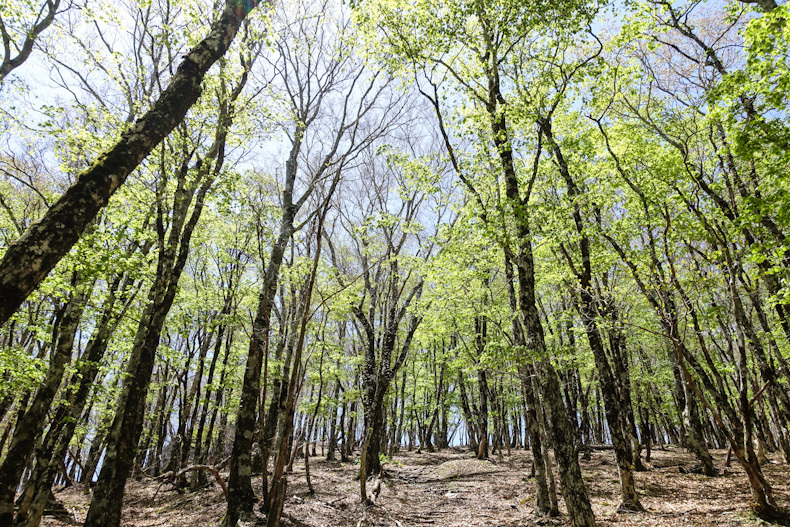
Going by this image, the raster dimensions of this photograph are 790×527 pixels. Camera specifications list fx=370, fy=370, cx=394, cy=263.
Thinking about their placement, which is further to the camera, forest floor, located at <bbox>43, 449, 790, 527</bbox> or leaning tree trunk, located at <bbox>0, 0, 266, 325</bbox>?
forest floor, located at <bbox>43, 449, 790, 527</bbox>

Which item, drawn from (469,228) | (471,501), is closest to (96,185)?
(469,228)

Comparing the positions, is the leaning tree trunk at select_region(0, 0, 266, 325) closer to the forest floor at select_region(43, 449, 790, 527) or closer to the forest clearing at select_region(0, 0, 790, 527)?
the forest clearing at select_region(0, 0, 790, 527)

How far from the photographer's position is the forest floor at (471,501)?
9.28 meters

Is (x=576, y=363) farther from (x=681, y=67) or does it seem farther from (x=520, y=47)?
(x=520, y=47)

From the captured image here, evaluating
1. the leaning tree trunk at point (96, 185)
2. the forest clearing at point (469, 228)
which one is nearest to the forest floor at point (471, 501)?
the forest clearing at point (469, 228)

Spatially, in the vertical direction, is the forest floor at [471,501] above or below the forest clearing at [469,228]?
below

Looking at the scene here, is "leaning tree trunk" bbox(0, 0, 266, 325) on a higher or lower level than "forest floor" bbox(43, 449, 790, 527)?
higher

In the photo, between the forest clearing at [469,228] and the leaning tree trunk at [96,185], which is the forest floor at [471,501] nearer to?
the forest clearing at [469,228]

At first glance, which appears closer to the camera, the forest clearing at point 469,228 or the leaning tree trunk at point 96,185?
the leaning tree trunk at point 96,185

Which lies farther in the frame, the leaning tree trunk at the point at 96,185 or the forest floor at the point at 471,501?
the forest floor at the point at 471,501

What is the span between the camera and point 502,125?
970 cm

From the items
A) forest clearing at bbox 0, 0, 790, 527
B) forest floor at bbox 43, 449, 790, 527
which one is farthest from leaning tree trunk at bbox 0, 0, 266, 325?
forest floor at bbox 43, 449, 790, 527

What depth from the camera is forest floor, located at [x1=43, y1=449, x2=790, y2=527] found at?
9.28 meters

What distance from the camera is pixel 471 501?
12227 mm
